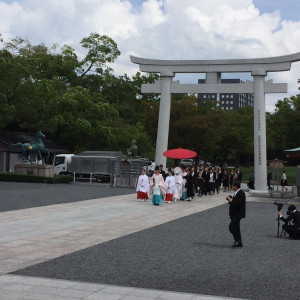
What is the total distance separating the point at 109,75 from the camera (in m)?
55.3

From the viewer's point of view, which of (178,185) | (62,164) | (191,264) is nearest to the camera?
(191,264)

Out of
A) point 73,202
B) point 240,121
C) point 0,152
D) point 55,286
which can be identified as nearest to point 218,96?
point 240,121

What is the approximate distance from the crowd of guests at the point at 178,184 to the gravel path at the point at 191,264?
7985 mm

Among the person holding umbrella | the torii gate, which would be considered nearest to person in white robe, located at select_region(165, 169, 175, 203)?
the person holding umbrella

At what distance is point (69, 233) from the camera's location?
11453 mm

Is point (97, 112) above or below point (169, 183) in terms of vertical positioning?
above

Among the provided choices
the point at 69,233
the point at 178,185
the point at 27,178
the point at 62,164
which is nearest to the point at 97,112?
the point at 62,164

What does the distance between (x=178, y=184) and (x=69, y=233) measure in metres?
11.7

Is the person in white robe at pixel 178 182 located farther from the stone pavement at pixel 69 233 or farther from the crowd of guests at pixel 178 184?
the stone pavement at pixel 69 233

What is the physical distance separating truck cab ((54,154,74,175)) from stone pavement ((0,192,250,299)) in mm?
16701

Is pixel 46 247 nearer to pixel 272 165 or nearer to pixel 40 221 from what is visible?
pixel 40 221

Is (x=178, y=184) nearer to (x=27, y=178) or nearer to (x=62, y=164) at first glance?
(x=27, y=178)

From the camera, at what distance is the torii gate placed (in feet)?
93.1

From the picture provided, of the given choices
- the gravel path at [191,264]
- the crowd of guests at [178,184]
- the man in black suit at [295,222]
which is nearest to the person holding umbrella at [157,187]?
the crowd of guests at [178,184]
